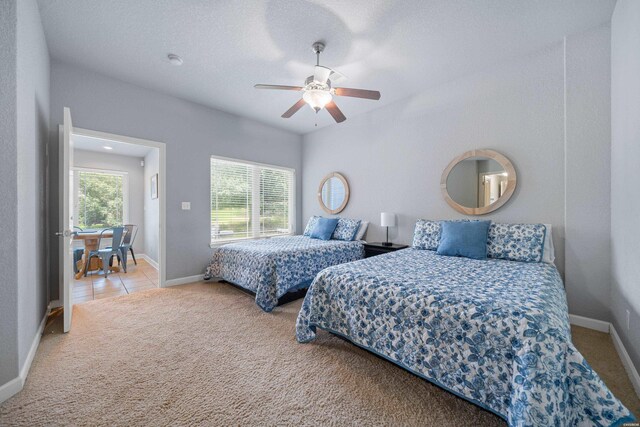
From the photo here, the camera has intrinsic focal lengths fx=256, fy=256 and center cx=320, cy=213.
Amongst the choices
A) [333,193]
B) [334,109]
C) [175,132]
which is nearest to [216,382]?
[334,109]

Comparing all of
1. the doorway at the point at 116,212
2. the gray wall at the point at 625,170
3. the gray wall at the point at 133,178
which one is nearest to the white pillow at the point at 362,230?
the gray wall at the point at 625,170

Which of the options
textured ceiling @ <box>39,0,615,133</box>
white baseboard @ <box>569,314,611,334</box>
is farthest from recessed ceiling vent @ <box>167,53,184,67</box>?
white baseboard @ <box>569,314,611,334</box>

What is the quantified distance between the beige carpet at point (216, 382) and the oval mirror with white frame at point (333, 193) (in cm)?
267

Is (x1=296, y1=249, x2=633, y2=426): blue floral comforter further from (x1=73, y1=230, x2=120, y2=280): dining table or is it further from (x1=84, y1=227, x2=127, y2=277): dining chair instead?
(x1=73, y1=230, x2=120, y2=280): dining table

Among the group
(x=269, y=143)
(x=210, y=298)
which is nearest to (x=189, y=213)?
(x=210, y=298)

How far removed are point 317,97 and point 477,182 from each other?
2.22m

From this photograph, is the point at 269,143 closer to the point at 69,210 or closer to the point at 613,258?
the point at 69,210

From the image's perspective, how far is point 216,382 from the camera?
1.69 metres

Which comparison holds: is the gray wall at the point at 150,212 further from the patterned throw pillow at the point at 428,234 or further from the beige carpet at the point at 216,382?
the patterned throw pillow at the point at 428,234

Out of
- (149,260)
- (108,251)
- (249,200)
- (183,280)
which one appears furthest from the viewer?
(149,260)

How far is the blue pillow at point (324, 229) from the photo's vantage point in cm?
425

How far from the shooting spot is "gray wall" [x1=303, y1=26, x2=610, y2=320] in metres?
2.45

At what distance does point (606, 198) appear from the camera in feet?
7.80

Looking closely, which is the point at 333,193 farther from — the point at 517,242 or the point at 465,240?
the point at 517,242
